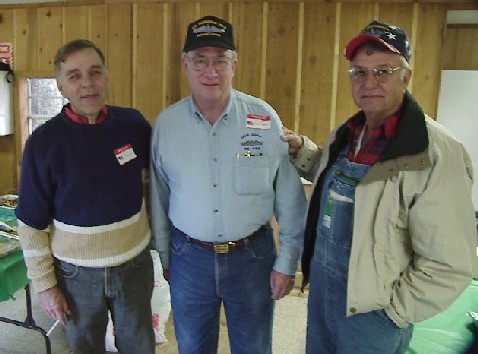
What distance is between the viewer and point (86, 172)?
60.0 inches

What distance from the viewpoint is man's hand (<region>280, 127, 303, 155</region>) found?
5.24 ft

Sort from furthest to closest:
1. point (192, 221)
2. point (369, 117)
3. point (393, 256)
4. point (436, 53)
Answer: point (436, 53), point (192, 221), point (369, 117), point (393, 256)

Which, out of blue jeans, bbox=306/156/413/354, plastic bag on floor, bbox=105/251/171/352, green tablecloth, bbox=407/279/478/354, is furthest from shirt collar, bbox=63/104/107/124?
green tablecloth, bbox=407/279/478/354

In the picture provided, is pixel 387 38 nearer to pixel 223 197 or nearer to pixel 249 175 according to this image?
pixel 249 175

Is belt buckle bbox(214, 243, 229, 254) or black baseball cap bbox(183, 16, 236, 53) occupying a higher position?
black baseball cap bbox(183, 16, 236, 53)

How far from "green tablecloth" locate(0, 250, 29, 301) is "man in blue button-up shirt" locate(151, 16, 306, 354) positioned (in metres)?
0.87

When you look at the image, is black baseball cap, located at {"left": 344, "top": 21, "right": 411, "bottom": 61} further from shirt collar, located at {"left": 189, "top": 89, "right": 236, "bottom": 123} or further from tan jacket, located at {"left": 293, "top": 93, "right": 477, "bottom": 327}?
shirt collar, located at {"left": 189, "top": 89, "right": 236, "bottom": 123}

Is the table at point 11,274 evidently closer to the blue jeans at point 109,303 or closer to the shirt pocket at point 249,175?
the blue jeans at point 109,303

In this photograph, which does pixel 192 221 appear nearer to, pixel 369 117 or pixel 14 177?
pixel 369 117

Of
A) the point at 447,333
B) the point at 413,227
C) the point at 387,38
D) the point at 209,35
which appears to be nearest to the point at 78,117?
the point at 209,35

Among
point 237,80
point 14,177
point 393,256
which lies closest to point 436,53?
point 237,80

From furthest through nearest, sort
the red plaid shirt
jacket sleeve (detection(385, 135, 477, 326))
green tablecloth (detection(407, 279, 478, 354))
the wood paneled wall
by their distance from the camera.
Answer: the wood paneled wall, green tablecloth (detection(407, 279, 478, 354)), the red plaid shirt, jacket sleeve (detection(385, 135, 477, 326))

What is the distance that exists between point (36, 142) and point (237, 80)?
2.41 meters

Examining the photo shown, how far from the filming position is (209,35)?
58.9 inches
